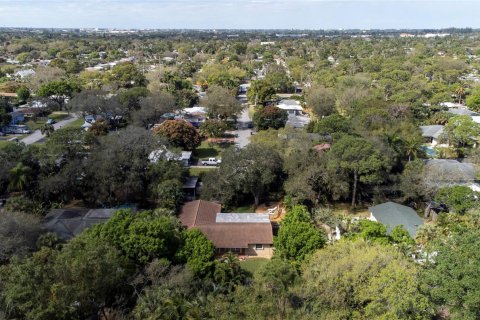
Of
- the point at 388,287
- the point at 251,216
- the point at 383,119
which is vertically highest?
the point at 383,119

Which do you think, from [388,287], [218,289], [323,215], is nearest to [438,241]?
[388,287]

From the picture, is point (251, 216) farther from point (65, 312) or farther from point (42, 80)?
point (42, 80)

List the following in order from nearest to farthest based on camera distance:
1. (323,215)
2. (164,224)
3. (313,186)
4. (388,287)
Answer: (388,287), (164,224), (323,215), (313,186)

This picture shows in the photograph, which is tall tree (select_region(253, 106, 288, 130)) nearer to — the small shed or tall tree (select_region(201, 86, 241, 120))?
tall tree (select_region(201, 86, 241, 120))

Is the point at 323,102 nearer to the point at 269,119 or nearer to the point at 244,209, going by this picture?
the point at 269,119

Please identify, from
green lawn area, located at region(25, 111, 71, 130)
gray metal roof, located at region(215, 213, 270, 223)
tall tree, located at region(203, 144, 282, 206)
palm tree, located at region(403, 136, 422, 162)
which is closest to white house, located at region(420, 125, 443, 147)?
palm tree, located at region(403, 136, 422, 162)

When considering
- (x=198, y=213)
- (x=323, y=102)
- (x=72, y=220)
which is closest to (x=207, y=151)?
(x=198, y=213)

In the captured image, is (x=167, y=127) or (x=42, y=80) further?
(x=42, y=80)
